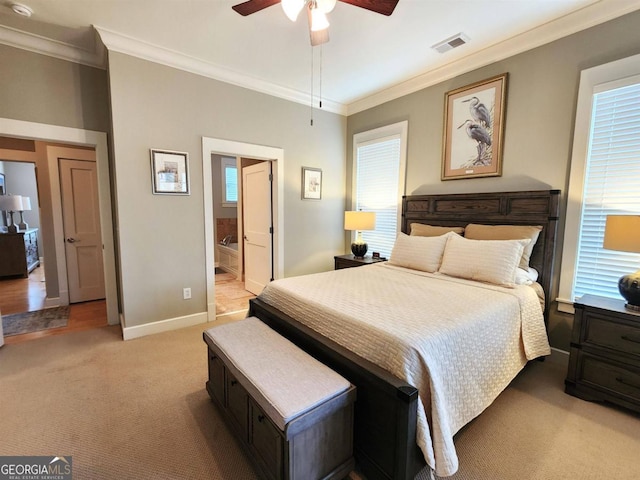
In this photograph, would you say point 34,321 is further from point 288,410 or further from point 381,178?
point 381,178

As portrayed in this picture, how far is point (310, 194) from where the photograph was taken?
4.16m

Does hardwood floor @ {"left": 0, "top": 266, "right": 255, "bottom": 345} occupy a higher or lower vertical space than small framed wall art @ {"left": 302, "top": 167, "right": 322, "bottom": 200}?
lower

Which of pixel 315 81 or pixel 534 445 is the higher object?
pixel 315 81

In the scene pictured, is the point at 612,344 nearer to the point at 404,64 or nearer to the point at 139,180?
the point at 404,64

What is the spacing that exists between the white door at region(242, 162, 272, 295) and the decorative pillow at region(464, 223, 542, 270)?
8.35ft

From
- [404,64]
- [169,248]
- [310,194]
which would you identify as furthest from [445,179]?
[169,248]

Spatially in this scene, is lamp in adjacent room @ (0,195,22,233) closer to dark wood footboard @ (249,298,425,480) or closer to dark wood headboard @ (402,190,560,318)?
dark wood footboard @ (249,298,425,480)

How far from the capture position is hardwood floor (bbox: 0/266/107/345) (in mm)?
3096

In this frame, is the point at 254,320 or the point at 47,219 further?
the point at 47,219

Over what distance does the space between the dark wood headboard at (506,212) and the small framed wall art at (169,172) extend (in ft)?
8.74

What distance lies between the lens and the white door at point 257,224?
4.02m

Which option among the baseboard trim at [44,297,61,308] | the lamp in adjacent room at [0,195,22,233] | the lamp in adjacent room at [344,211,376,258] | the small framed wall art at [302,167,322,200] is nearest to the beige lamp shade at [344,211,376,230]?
the lamp in adjacent room at [344,211,376,258]

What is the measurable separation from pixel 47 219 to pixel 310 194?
354cm

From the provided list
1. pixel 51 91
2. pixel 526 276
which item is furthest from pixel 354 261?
pixel 51 91
